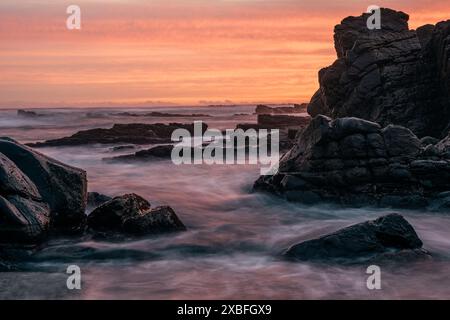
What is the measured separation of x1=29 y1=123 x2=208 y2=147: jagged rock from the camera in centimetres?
3459

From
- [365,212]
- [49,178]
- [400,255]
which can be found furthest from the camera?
[365,212]

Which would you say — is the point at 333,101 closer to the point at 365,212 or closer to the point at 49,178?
the point at 365,212

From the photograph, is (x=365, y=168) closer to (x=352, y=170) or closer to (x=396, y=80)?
(x=352, y=170)

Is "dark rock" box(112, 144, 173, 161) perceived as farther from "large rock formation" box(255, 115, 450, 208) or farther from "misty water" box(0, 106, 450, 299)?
"large rock formation" box(255, 115, 450, 208)

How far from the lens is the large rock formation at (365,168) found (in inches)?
581

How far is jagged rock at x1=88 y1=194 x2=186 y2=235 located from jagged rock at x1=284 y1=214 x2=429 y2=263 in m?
2.84

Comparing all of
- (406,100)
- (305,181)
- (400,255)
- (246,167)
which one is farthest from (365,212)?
(406,100)

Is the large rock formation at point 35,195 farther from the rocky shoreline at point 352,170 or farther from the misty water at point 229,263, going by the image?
the misty water at point 229,263

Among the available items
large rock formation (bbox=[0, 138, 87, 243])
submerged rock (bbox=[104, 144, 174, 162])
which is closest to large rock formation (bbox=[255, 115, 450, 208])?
large rock formation (bbox=[0, 138, 87, 243])

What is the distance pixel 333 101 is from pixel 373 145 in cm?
1223

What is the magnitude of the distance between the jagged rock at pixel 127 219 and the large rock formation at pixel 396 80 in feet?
48.6

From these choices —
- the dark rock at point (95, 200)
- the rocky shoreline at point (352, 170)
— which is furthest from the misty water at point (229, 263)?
the dark rock at point (95, 200)

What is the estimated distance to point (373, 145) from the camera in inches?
601
